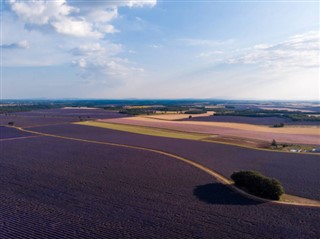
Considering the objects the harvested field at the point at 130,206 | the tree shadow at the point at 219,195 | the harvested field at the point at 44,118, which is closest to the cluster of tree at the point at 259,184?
the tree shadow at the point at 219,195

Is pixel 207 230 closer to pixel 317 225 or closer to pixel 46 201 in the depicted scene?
pixel 317 225

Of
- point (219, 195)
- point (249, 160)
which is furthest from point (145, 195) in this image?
point (249, 160)

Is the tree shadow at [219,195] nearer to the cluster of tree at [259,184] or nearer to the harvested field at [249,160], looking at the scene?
the cluster of tree at [259,184]

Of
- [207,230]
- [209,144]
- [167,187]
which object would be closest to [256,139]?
[209,144]

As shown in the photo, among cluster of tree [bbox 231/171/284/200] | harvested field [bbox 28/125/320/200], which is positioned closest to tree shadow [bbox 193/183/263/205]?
cluster of tree [bbox 231/171/284/200]

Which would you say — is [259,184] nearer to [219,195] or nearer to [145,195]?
[219,195]

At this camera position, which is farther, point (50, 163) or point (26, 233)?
point (50, 163)
